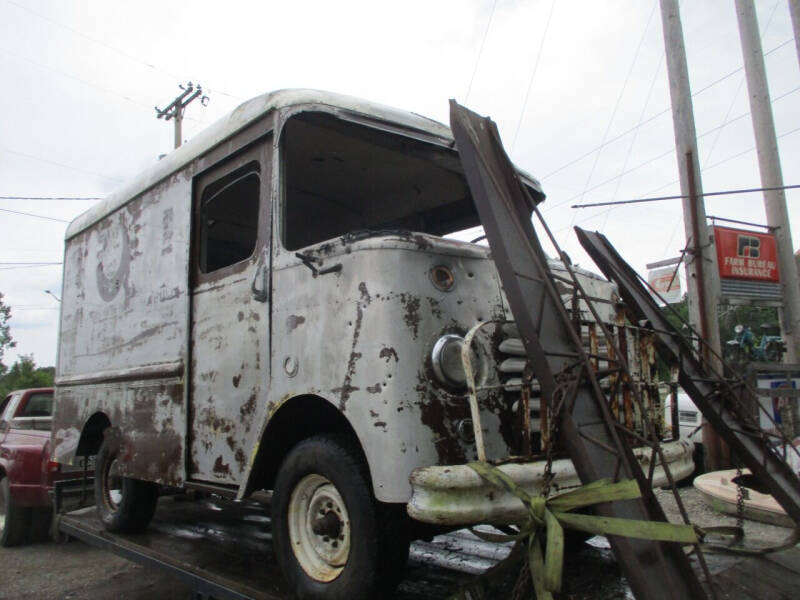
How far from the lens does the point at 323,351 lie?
293 centimetres

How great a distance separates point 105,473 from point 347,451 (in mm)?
3424

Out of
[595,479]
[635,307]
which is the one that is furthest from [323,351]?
[635,307]

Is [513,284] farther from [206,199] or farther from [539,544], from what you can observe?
[206,199]

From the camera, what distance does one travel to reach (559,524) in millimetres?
2193

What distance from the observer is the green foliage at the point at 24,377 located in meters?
39.3

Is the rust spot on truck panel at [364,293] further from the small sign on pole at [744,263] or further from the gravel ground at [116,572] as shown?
the small sign on pole at [744,263]

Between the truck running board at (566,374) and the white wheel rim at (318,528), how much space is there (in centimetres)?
108

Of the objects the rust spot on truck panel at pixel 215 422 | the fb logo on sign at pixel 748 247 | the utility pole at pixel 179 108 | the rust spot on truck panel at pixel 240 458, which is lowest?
the rust spot on truck panel at pixel 240 458

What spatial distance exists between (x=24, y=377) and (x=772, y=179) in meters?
45.7

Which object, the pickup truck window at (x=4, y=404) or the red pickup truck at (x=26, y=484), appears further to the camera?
the pickup truck window at (x=4, y=404)

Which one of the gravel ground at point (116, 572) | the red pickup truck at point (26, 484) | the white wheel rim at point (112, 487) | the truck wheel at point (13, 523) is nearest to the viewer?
the gravel ground at point (116, 572)

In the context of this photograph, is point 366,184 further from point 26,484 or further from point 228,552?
point 26,484

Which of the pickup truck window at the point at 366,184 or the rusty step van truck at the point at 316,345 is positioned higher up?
the pickup truck window at the point at 366,184

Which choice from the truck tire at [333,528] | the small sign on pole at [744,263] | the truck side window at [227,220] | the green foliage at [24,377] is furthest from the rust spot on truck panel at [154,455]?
the green foliage at [24,377]
